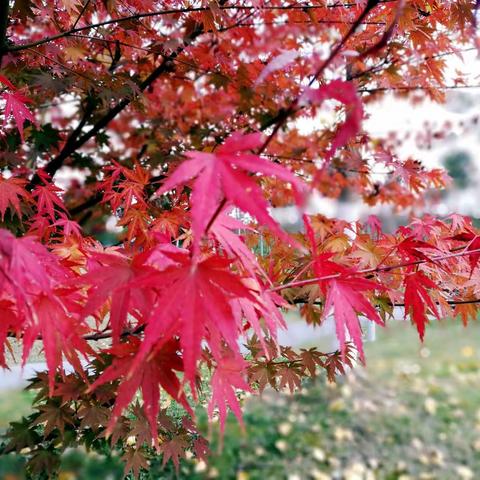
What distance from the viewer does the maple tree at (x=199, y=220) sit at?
73cm

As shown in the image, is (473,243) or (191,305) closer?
(191,305)

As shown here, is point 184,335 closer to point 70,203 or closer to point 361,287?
point 361,287


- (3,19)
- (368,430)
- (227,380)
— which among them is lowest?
(368,430)

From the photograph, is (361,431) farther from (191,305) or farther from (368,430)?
(191,305)

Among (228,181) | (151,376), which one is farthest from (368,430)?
(228,181)

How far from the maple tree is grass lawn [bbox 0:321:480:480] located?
804 mm

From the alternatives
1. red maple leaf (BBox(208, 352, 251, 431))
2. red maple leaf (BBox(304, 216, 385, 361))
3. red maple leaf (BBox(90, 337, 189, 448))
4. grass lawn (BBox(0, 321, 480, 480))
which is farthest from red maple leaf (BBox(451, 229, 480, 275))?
grass lawn (BBox(0, 321, 480, 480))

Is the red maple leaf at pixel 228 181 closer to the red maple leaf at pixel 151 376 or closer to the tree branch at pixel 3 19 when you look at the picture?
the red maple leaf at pixel 151 376

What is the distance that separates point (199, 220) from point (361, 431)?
131 inches

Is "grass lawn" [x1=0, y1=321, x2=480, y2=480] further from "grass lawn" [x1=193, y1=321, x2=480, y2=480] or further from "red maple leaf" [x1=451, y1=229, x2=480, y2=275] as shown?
"red maple leaf" [x1=451, y1=229, x2=480, y2=275]

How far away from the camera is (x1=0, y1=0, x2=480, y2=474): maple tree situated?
728 mm

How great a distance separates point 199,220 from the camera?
62cm

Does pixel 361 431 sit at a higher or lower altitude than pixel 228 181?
lower

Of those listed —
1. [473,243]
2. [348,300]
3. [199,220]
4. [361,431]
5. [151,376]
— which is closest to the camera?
[199,220]
